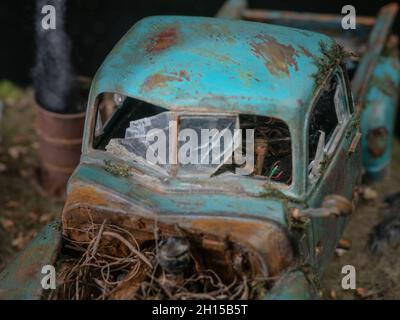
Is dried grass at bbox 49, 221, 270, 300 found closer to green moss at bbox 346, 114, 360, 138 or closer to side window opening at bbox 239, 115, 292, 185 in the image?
side window opening at bbox 239, 115, 292, 185

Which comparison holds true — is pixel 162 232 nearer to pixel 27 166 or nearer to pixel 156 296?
pixel 156 296

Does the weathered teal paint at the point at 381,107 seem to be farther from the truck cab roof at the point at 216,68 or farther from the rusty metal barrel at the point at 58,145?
the rusty metal barrel at the point at 58,145

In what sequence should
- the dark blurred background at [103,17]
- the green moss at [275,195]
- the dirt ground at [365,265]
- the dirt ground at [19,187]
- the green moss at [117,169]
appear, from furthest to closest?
the dark blurred background at [103,17], the dirt ground at [19,187], the dirt ground at [365,265], the green moss at [117,169], the green moss at [275,195]

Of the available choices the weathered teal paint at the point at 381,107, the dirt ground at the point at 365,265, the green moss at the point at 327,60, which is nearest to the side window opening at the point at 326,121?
the green moss at the point at 327,60

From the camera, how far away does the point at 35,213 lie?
6.54 m

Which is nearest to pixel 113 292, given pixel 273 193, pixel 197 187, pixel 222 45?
pixel 197 187

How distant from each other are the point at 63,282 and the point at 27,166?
3043 millimetres

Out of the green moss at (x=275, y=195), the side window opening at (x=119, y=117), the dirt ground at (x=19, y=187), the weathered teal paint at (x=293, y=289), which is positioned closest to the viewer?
the weathered teal paint at (x=293, y=289)

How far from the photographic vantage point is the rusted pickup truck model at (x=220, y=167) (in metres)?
4.16

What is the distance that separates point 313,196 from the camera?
14.9 feet

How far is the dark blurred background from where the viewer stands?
805cm

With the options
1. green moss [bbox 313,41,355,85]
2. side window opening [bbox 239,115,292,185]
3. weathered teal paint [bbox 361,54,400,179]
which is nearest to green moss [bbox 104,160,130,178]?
side window opening [bbox 239,115,292,185]

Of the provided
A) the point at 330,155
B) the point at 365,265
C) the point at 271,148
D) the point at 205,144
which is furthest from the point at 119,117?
the point at 365,265

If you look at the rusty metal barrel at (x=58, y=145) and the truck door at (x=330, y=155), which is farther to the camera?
the rusty metal barrel at (x=58, y=145)
